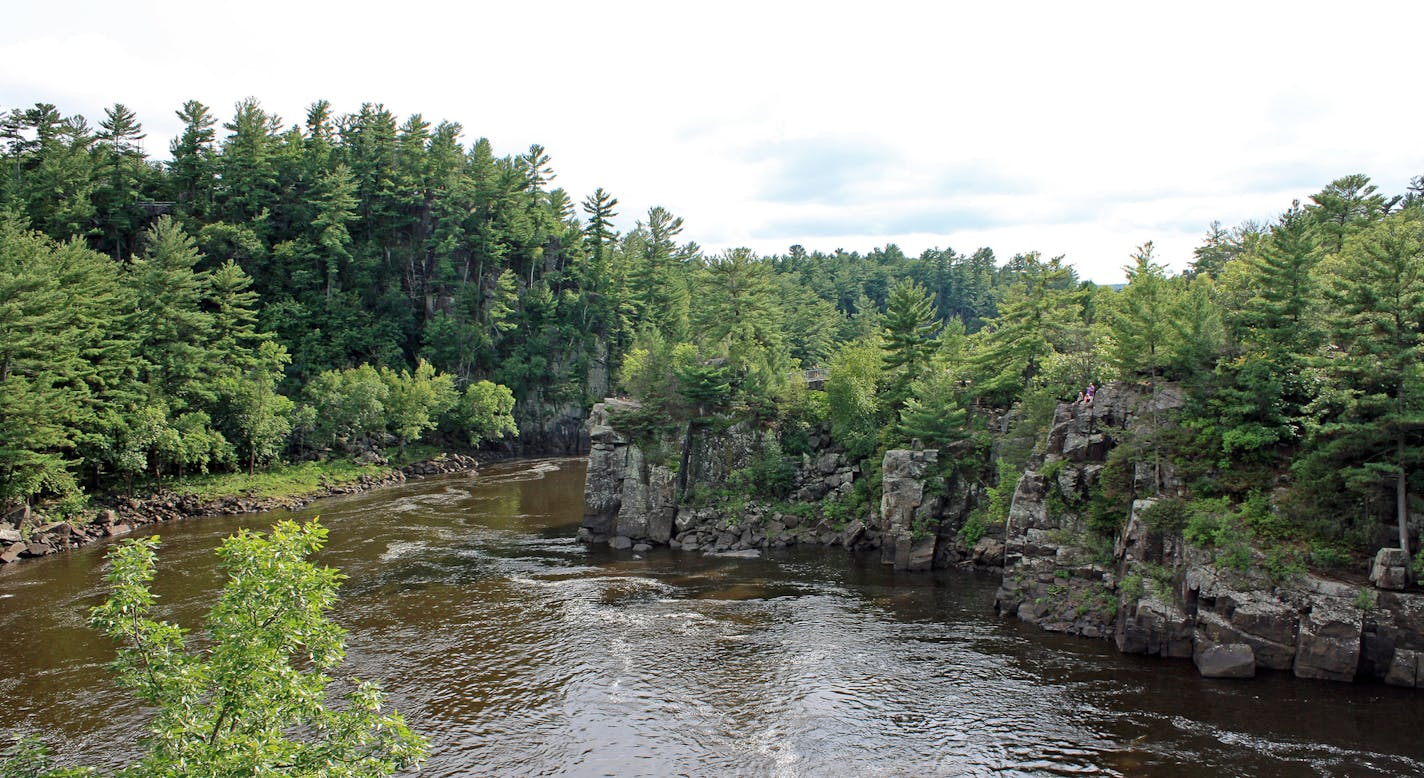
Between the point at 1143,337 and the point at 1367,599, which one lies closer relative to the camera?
the point at 1367,599

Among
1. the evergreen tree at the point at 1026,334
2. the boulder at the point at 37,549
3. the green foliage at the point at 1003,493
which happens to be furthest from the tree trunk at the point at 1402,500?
the boulder at the point at 37,549

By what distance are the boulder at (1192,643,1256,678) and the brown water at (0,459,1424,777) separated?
0.46m

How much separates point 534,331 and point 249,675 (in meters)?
91.0

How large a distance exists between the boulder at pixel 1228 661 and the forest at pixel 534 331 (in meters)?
3.78

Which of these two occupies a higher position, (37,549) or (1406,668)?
(37,549)

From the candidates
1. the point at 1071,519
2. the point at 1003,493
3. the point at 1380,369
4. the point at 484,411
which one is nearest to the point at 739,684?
the point at 1071,519

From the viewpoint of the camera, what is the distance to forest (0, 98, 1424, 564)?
27328mm

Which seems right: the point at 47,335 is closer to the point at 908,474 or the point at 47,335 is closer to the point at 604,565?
→ the point at 604,565

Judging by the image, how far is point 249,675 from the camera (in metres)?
10.8

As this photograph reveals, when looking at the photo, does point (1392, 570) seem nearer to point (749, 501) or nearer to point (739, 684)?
point (739, 684)

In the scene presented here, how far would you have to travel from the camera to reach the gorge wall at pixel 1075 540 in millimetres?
23734

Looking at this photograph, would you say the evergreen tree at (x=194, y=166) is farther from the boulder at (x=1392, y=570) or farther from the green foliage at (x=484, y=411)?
the boulder at (x=1392, y=570)

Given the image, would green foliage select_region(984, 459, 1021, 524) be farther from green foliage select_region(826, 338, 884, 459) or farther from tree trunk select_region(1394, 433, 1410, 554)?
tree trunk select_region(1394, 433, 1410, 554)

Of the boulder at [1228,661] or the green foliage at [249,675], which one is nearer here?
the green foliage at [249,675]
